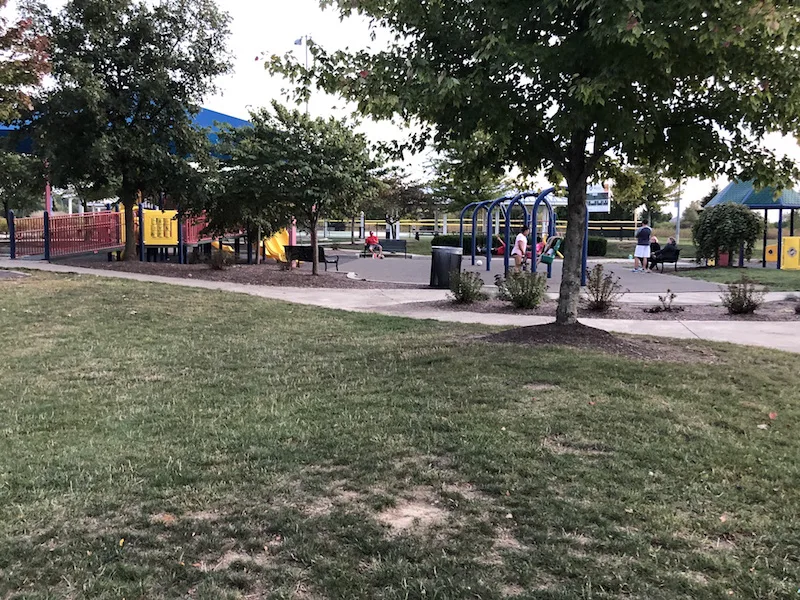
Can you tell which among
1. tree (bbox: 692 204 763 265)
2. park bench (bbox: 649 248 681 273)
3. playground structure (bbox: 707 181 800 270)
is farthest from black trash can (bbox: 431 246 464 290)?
playground structure (bbox: 707 181 800 270)

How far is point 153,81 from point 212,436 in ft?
45.3

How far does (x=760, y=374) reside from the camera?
20.5 feet

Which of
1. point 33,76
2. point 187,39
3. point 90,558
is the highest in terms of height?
point 187,39

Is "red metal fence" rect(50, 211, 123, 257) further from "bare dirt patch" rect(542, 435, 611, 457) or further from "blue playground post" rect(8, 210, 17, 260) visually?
"bare dirt patch" rect(542, 435, 611, 457)

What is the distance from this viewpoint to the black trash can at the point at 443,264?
15148 millimetres

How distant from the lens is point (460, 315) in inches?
415

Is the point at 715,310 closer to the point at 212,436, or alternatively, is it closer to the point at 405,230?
the point at 212,436

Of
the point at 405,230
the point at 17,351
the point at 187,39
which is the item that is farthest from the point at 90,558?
the point at 405,230

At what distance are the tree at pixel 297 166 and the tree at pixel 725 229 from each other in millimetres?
12357

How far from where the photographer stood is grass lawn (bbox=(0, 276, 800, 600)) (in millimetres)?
2701

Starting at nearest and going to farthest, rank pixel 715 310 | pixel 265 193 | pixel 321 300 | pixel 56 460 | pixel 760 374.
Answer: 1. pixel 56 460
2. pixel 760 374
3. pixel 715 310
4. pixel 321 300
5. pixel 265 193

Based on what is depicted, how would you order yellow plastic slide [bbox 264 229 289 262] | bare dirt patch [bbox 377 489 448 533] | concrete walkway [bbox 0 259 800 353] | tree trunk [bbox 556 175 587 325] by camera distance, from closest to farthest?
bare dirt patch [bbox 377 489 448 533] < tree trunk [bbox 556 175 587 325] < concrete walkway [bbox 0 259 800 353] < yellow plastic slide [bbox 264 229 289 262]

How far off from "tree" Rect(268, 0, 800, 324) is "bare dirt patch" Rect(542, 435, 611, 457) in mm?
2916

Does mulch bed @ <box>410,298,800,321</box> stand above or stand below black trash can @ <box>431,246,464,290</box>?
below
